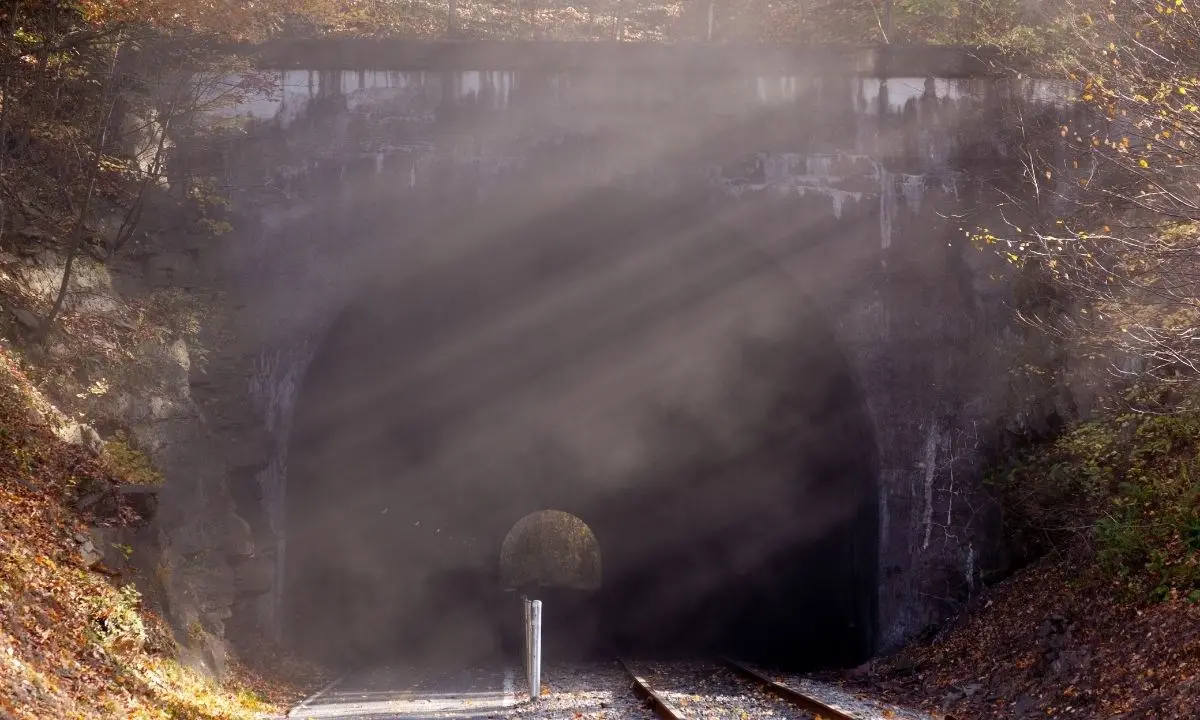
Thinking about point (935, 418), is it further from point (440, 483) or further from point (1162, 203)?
point (440, 483)

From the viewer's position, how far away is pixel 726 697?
11.6 metres

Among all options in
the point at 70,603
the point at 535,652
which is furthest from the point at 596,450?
the point at 70,603

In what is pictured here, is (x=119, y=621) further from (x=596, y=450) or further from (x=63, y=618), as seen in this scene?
(x=596, y=450)

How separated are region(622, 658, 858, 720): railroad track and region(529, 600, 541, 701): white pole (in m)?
1.20

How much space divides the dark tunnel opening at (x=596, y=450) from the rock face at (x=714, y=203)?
0.51 metres

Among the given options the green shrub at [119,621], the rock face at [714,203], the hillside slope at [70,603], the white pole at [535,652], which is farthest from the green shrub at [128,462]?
the white pole at [535,652]

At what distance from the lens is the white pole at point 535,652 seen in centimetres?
1179

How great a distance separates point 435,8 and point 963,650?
55.7ft

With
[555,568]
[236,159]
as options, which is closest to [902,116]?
[236,159]

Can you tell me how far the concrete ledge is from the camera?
49.7 feet

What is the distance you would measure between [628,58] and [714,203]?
93.6 inches

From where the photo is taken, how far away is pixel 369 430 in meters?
19.0

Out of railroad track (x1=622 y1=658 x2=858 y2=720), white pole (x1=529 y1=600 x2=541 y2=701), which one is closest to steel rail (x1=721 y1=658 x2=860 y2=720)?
railroad track (x1=622 y1=658 x2=858 y2=720)

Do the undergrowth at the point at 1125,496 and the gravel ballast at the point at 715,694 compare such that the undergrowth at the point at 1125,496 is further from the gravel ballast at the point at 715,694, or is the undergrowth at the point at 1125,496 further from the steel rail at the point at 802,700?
the gravel ballast at the point at 715,694
